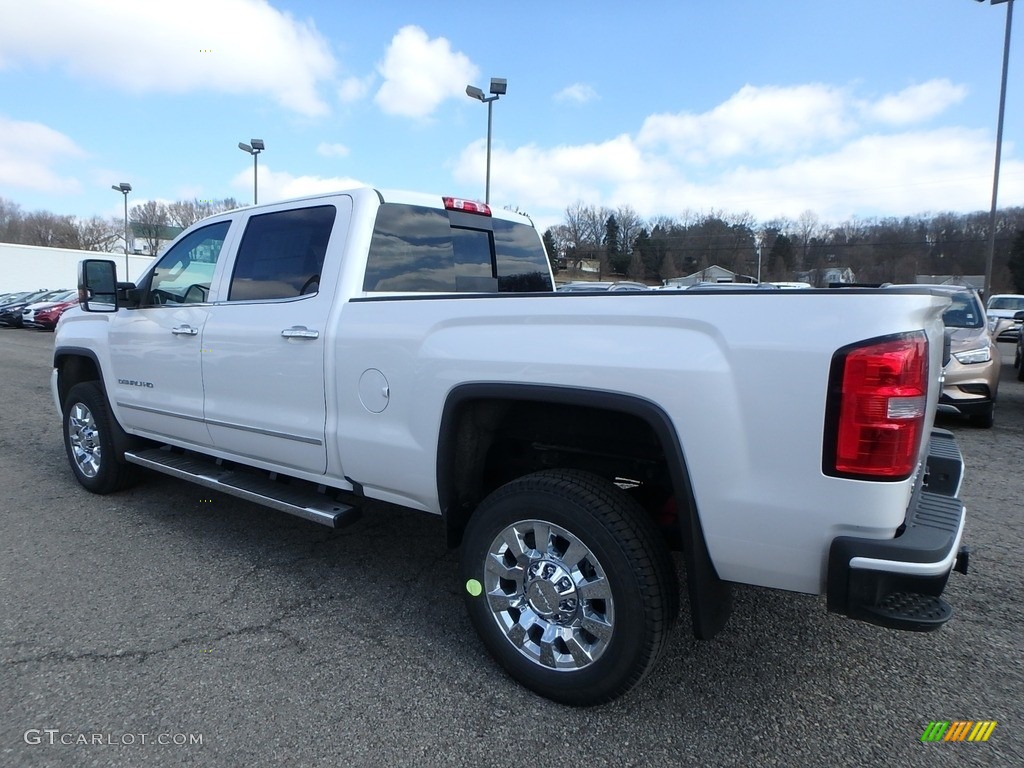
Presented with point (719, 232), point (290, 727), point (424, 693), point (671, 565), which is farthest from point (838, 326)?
point (719, 232)

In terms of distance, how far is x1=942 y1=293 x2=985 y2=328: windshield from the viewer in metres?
8.43

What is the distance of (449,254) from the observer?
4082mm

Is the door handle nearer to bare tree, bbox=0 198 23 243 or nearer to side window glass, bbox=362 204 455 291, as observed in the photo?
side window glass, bbox=362 204 455 291

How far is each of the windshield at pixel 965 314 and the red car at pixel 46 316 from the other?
29.2 metres

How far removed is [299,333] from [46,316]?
97.6 ft

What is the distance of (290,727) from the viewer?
2.49m

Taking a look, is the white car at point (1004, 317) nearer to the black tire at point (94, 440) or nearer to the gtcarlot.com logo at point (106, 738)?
the black tire at point (94, 440)

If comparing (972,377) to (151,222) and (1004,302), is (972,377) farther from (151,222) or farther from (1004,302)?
(151,222)

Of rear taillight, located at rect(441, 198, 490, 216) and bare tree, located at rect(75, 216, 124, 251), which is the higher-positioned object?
bare tree, located at rect(75, 216, 124, 251)

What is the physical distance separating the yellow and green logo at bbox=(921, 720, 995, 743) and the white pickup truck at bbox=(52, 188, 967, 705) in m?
0.57

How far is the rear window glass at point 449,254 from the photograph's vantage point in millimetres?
3646

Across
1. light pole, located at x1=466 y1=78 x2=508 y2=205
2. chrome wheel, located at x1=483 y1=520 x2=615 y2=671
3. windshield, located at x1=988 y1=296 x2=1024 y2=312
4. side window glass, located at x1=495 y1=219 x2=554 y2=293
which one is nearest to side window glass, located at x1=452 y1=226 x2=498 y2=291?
side window glass, located at x1=495 y1=219 x2=554 y2=293

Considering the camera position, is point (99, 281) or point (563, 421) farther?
point (99, 281)

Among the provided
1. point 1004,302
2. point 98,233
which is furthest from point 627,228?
point 98,233
